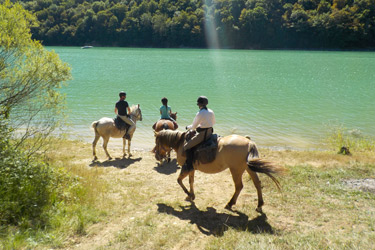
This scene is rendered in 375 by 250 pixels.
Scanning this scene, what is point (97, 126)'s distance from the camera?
12039 millimetres

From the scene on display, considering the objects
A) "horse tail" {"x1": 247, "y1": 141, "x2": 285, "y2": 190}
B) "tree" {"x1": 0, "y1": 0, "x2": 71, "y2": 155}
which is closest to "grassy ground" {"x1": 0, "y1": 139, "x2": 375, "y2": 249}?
"horse tail" {"x1": 247, "y1": 141, "x2": 285, "y2": 190}

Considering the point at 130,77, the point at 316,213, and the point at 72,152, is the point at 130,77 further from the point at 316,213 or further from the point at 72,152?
the point at 316,213

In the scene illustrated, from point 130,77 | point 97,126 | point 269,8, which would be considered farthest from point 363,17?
point 97,126

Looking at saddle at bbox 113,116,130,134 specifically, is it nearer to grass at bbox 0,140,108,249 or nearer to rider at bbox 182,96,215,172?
grass at bbox 0,140,108,249

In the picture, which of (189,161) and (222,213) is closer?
(222,213)

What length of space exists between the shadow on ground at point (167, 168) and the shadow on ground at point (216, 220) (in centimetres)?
287

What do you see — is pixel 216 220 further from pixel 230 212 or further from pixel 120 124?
pixel 120 124

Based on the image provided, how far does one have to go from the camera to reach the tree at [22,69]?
723cm

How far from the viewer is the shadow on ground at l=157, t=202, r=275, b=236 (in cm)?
612

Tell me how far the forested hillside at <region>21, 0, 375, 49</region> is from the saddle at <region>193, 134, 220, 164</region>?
360 feet

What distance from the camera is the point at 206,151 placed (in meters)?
7.37

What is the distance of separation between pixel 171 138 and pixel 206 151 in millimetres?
1267

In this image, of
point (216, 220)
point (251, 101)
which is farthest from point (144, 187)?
point (251, 101)

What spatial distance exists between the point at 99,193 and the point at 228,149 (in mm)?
3700
